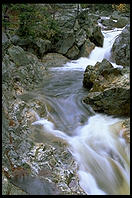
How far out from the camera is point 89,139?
539cm

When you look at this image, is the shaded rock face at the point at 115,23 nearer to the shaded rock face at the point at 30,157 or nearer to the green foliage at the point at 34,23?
the green foliage at the point at 34,23

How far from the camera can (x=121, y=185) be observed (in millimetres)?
4348

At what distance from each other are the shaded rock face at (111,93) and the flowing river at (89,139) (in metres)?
0.22

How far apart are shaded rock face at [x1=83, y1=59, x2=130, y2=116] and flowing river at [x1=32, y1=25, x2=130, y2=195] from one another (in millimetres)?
224

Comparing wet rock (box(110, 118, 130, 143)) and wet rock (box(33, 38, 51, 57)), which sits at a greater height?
wet rock (box(33, 38, 51, 57))

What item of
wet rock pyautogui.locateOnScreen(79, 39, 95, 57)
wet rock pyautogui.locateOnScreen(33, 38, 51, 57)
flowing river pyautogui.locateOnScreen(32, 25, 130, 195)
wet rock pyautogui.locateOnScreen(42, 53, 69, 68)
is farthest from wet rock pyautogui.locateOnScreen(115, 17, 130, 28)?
flowing river pyautogui.locateOnScreen(32, 25, 130, 195)

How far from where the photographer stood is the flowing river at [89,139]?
14.4 ft

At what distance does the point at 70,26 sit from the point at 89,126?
9.92m

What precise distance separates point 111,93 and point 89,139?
5.11 ft

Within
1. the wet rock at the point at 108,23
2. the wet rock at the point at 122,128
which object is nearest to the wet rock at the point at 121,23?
the wet rock at the point at 108,23

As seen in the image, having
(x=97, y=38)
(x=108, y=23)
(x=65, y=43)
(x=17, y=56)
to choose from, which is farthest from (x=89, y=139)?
(x=108, y=23)

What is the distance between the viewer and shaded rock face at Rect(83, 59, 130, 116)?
20.2 ft

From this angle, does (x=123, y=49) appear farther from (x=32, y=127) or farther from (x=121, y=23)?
(x=121, y=23)

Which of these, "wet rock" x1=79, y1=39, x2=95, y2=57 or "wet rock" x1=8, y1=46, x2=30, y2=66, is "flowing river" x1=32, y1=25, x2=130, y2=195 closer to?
"wet rock" x1=8, y1=46, x2=30, y2=66
